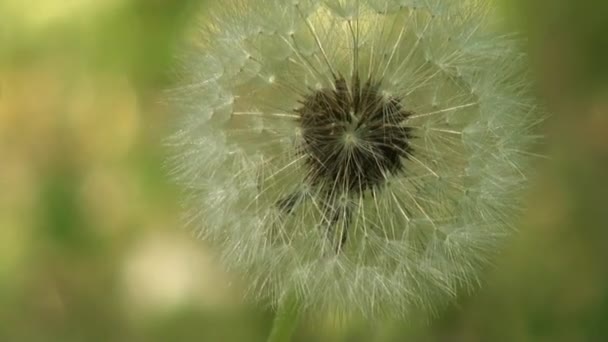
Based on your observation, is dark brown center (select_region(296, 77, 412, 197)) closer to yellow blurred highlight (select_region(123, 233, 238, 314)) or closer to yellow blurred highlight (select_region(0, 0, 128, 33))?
yellow blurred highlight (select_region(123, 233, 238, 314))

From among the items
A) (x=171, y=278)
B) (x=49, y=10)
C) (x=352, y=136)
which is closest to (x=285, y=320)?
(x=352, y=136)

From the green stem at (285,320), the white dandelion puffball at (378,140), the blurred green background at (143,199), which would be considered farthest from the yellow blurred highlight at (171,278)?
the white dandelion puffball at (378,140)

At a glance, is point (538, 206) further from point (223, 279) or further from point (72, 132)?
point (72, 132)

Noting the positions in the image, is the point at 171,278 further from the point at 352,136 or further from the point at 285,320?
the point at 352,136

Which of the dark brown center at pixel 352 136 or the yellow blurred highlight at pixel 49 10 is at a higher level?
the yellow blurred highlight at pixel 49 10

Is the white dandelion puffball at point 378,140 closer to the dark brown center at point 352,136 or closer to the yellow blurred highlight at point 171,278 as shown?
the dark brown center at point 352,136
